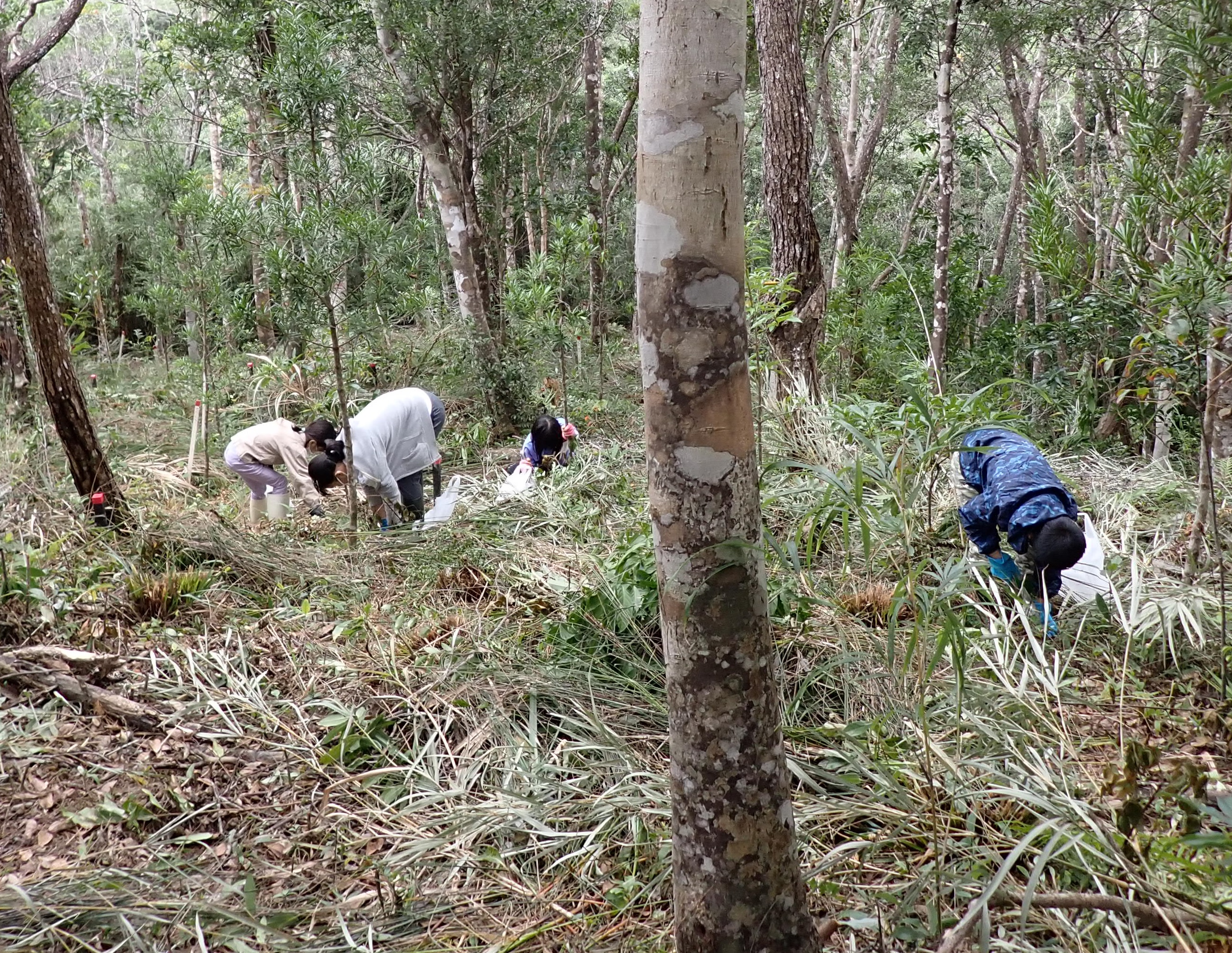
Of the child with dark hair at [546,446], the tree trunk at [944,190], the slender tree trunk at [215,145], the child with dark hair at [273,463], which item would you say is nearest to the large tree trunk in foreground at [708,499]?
the child with dark hair at [546,446]

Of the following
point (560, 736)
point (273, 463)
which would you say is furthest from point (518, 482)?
point (560, 736)

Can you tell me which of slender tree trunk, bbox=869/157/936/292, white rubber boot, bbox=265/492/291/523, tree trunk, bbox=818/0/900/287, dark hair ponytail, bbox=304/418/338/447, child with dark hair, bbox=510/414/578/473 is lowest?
white rubber boot, bbox=265/492/291/523

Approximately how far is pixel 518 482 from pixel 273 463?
204 centimetres

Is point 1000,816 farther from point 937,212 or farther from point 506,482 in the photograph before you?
point 937,212

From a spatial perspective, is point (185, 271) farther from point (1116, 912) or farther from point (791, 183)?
point (1116, 912)

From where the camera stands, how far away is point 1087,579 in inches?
161

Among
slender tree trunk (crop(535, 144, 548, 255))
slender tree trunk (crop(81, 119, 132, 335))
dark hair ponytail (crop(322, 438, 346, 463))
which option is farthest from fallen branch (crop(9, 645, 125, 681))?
→ slender tree trunk (crop(81, 119, 132, 335))

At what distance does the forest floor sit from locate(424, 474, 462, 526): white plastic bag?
678 millimetres

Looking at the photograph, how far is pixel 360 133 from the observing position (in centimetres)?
588

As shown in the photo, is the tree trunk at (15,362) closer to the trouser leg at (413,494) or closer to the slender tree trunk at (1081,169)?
the trouser leg at (413,494)

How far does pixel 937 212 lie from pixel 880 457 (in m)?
6.01

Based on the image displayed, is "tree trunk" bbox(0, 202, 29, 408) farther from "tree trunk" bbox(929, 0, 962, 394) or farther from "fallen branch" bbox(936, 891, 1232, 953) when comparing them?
"fallen branch" bbox(936, 891, 1232, 953)

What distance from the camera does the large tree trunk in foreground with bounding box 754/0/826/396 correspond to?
21.3 feet

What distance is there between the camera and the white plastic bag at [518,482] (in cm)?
593
